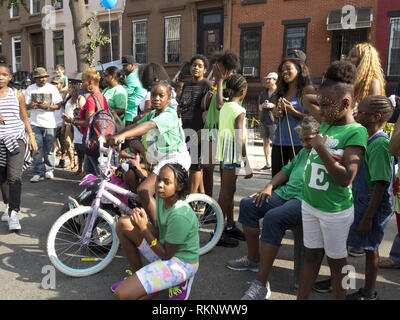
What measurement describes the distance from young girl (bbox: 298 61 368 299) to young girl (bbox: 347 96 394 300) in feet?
1.16

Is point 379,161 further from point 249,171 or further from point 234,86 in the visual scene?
point 234,86

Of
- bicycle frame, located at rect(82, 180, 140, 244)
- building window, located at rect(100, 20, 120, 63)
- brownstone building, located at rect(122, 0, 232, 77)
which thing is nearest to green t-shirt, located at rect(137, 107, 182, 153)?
bicycle frame, located at rect(82, 180, 140, 244)

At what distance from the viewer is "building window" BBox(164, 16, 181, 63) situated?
675 inches

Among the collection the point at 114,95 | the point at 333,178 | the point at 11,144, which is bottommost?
the point at 11,144

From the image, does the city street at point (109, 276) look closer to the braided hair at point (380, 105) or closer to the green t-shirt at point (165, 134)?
the green t-shirt at point (165, 134)

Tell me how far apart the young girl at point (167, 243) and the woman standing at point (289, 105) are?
1490 millimetres

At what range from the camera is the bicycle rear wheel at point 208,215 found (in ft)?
12.5

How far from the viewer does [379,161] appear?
2.72m

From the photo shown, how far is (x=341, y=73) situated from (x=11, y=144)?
3682 mm

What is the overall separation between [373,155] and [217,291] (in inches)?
67.0

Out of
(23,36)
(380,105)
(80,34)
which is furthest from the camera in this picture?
(23,36)

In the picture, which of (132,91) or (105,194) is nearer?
(105,194)

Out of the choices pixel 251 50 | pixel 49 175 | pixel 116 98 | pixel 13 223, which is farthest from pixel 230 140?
pixel 251 50
